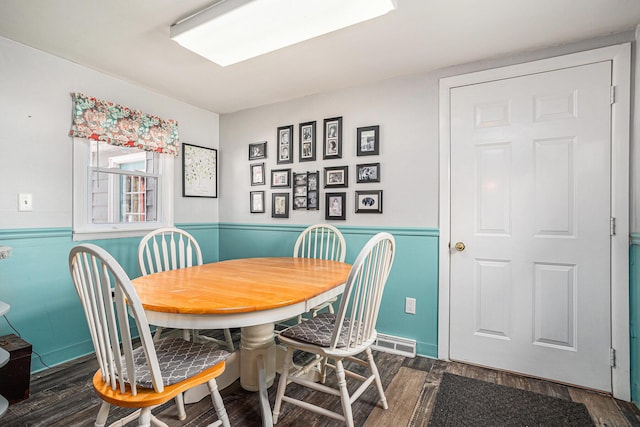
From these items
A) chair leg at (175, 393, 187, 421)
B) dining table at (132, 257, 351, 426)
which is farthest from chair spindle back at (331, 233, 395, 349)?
chair leg at (175, 393, 187, 421)

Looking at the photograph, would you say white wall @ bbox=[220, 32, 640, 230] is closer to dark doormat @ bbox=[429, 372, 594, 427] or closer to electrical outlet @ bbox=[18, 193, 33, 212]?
dark doormat @ bbox=[429, 372, 594, 427]

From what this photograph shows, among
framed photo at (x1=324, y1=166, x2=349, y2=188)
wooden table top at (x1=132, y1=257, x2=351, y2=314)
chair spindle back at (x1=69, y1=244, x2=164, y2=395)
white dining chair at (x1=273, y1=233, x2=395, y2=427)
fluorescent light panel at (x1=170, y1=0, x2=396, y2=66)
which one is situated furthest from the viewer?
framed photo at (x1=324, y1=166, x2=349, y2=188)

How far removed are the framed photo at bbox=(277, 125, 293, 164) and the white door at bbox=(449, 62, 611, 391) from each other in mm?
1419

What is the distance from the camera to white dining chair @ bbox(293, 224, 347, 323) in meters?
2.59

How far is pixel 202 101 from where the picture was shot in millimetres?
3092

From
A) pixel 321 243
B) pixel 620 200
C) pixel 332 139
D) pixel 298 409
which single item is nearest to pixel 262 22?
pixel 332 139

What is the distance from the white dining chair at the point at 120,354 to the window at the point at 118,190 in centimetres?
154

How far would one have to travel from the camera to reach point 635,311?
5.96ft

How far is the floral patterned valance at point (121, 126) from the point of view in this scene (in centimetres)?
229

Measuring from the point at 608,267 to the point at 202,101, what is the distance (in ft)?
11.0

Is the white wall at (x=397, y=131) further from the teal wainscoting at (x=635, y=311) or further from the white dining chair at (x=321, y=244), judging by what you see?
the teal wainscoting at (x=635, y=311)

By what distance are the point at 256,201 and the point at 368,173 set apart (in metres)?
1.22

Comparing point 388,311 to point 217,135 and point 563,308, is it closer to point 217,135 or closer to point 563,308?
point 563,308

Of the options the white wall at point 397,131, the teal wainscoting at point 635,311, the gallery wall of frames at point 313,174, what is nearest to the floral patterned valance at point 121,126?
the gallery wall of frames at point 313,174
